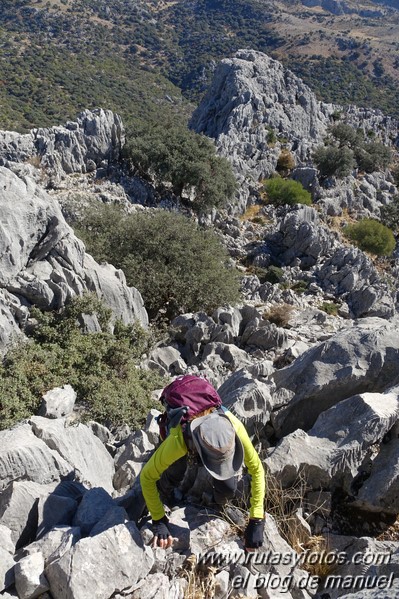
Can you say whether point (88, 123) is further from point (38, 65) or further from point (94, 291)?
point (38, 65)

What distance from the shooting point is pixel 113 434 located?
8.64 metres

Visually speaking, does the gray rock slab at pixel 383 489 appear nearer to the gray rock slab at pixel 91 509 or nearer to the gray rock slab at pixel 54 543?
the gray rock slab at pixel 91 509

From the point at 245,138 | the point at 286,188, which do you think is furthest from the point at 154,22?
the point at 286,188

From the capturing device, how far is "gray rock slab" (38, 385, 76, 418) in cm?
809

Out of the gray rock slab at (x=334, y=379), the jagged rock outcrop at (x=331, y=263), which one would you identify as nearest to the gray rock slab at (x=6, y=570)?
the gray rock slab at (x=334, y=379)

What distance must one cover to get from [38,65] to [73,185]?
63.4 metres

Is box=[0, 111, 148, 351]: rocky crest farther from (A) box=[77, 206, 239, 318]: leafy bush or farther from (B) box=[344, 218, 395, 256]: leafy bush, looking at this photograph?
(B) box=[344, 218, 395, 256]: leafy bush

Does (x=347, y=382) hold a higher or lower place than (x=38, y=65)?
higher

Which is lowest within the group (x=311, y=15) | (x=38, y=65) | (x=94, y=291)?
(x=38, y=65)

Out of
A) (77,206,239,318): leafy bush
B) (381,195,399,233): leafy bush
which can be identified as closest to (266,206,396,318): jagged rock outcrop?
(77,206,239,318): leafy bush

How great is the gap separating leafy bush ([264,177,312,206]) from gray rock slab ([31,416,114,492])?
28.4m

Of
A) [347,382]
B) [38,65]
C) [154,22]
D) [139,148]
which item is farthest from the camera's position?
[154,22]

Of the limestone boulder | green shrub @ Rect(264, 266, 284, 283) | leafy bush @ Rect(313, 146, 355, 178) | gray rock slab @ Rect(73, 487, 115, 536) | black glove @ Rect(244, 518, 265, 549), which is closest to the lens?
black glove @ Rect(244, 518, 265, 549)

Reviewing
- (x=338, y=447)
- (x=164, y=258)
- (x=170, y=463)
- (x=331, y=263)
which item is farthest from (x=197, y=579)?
(x=331, y=263)
